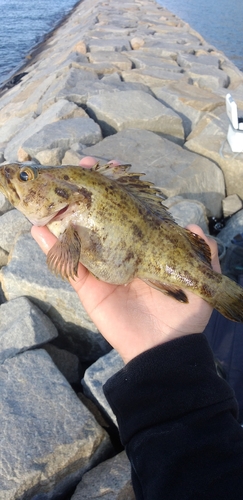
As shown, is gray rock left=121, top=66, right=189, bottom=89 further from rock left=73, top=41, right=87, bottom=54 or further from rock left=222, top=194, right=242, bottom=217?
rock left=222, top=194, right=242, bottom=217

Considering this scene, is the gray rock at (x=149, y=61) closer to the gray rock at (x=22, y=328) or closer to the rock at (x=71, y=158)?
the rock at (x=71, y=158)

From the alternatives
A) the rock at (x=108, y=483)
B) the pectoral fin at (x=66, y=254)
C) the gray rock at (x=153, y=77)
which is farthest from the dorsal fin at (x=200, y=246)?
the gray rock at (x=153, y=77)

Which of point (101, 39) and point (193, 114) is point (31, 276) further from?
point (101, 39)

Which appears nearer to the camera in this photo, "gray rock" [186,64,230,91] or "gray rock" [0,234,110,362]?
"gray rock" [0,234,110,362]

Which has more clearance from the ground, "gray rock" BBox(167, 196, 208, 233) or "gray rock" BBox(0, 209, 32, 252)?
"gray rock" BBox(167, 196, 208, 233)

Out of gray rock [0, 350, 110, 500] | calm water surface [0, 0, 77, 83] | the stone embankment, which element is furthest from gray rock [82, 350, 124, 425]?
calm water surface [0, 0, 77, 83]

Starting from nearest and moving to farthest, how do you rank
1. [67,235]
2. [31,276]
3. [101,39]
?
[67,235] → [31,276] → [101,39]

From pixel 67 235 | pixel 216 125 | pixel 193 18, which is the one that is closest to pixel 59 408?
pixel 67 235
